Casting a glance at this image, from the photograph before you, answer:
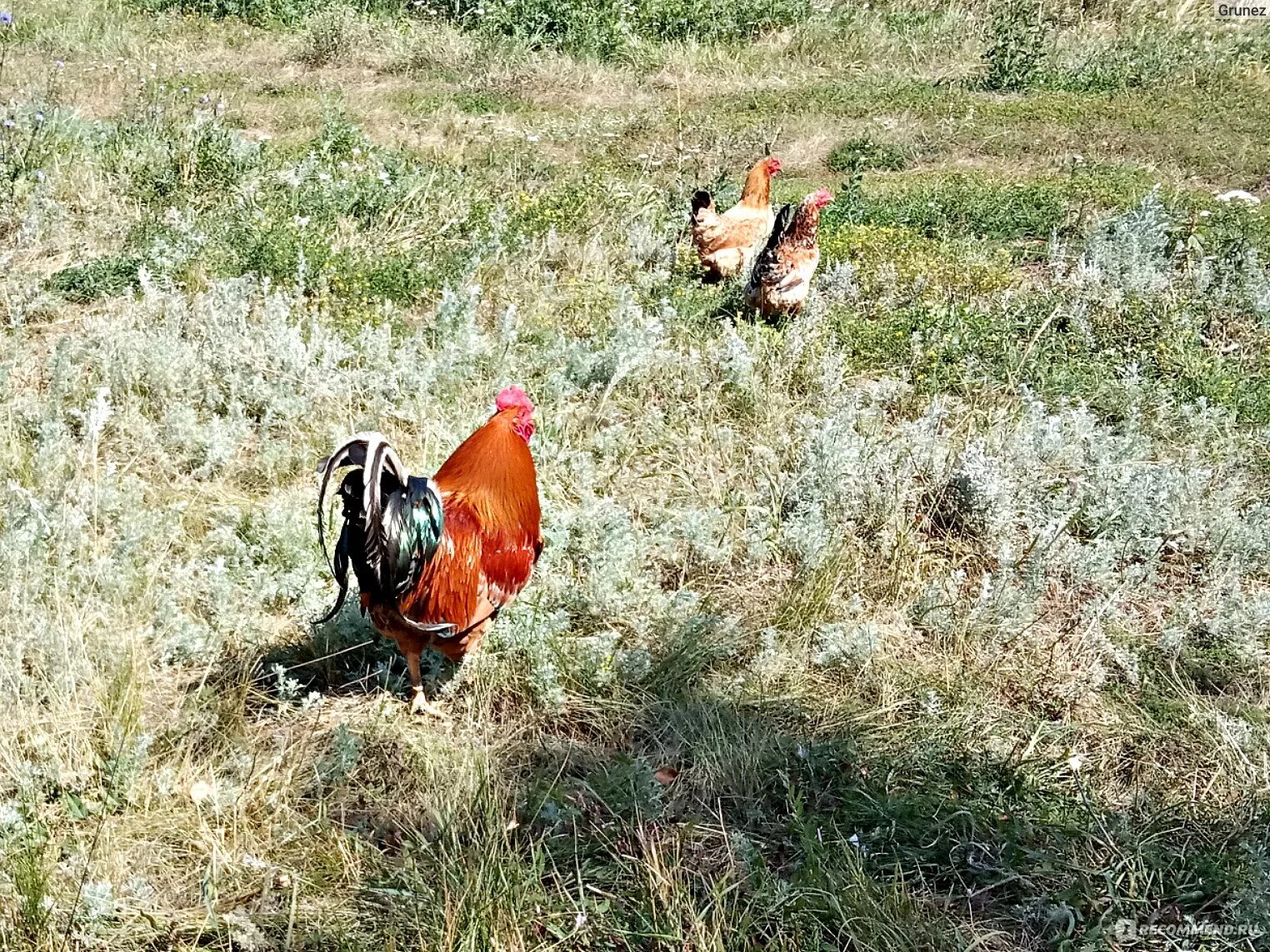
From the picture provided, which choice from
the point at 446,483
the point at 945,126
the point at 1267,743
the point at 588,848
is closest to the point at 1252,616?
the point at 1267,743

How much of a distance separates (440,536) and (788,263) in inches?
136

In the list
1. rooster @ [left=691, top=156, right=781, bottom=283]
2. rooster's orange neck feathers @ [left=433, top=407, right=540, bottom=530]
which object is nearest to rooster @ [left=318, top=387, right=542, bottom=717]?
rooster's orange neck feathers @ [left=433, top=407, right=540, bottom=530]

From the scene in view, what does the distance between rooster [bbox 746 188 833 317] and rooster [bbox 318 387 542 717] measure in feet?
8.93

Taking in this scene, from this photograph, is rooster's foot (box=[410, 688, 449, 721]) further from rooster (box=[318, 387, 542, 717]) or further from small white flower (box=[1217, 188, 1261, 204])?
small white flower (box=[1217, 188, 1261, 204])

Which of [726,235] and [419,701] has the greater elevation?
[726,235]

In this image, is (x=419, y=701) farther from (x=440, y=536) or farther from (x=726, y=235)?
(x=726, y=235)

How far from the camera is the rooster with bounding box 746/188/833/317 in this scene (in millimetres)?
6027

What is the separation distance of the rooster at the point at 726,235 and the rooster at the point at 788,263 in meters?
0.76

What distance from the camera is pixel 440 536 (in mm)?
3205

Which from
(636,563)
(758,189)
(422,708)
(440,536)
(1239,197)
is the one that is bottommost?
(422,708)

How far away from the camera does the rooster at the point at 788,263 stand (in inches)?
A: 237

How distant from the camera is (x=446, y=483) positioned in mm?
3525

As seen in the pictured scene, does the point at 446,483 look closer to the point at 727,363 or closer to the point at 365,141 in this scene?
the point at 727,363

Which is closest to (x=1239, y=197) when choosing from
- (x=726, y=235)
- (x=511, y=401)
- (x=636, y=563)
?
(x=726, y=235)
